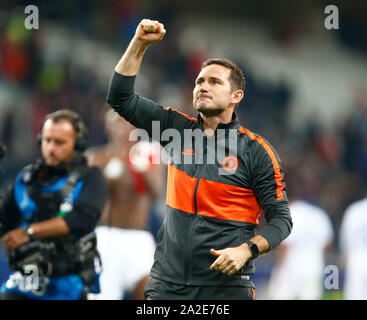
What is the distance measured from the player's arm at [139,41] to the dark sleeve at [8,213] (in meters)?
1.63

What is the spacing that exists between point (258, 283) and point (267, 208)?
21.2 feet

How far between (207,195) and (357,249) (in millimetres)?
5404

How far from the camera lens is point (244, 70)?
14688 mm

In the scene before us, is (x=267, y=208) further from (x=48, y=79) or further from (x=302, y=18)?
(x=302, y=18)

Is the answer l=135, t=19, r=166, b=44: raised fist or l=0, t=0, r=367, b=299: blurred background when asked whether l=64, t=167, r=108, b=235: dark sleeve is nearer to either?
l=135, t=19, r=166, b=44: raised fist

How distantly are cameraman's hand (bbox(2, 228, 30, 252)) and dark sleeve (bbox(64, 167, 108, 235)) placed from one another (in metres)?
0.32

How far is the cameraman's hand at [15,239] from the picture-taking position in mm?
4719

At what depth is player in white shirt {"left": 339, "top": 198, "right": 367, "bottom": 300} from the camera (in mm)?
8633
